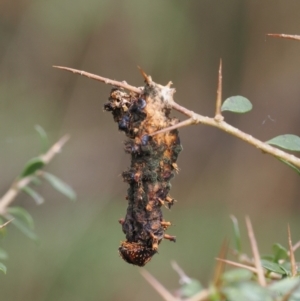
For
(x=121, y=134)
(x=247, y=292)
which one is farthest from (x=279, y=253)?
(x=121, y=134)

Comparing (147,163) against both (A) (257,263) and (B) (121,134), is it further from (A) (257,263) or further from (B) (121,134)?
(B) (121,134)

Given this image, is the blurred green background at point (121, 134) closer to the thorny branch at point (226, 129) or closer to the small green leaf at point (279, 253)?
the small green leaf at point (279, 253)

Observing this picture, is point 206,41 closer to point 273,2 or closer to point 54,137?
point 273,2

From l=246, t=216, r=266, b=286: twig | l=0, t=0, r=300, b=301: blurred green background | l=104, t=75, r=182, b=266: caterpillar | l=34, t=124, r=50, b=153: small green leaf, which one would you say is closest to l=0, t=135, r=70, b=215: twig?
l=34, t=124, r=50, b=153: small green leaf

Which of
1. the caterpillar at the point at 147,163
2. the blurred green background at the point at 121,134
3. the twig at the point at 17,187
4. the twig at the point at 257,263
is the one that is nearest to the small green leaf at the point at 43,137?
the twig at the point at 17,187

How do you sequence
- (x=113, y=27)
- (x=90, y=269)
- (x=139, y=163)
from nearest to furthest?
(x=139, y=163), (x=90, y=269), (x=113, y=27)

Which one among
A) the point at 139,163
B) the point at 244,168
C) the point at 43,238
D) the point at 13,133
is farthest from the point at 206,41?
the point at 139,163
